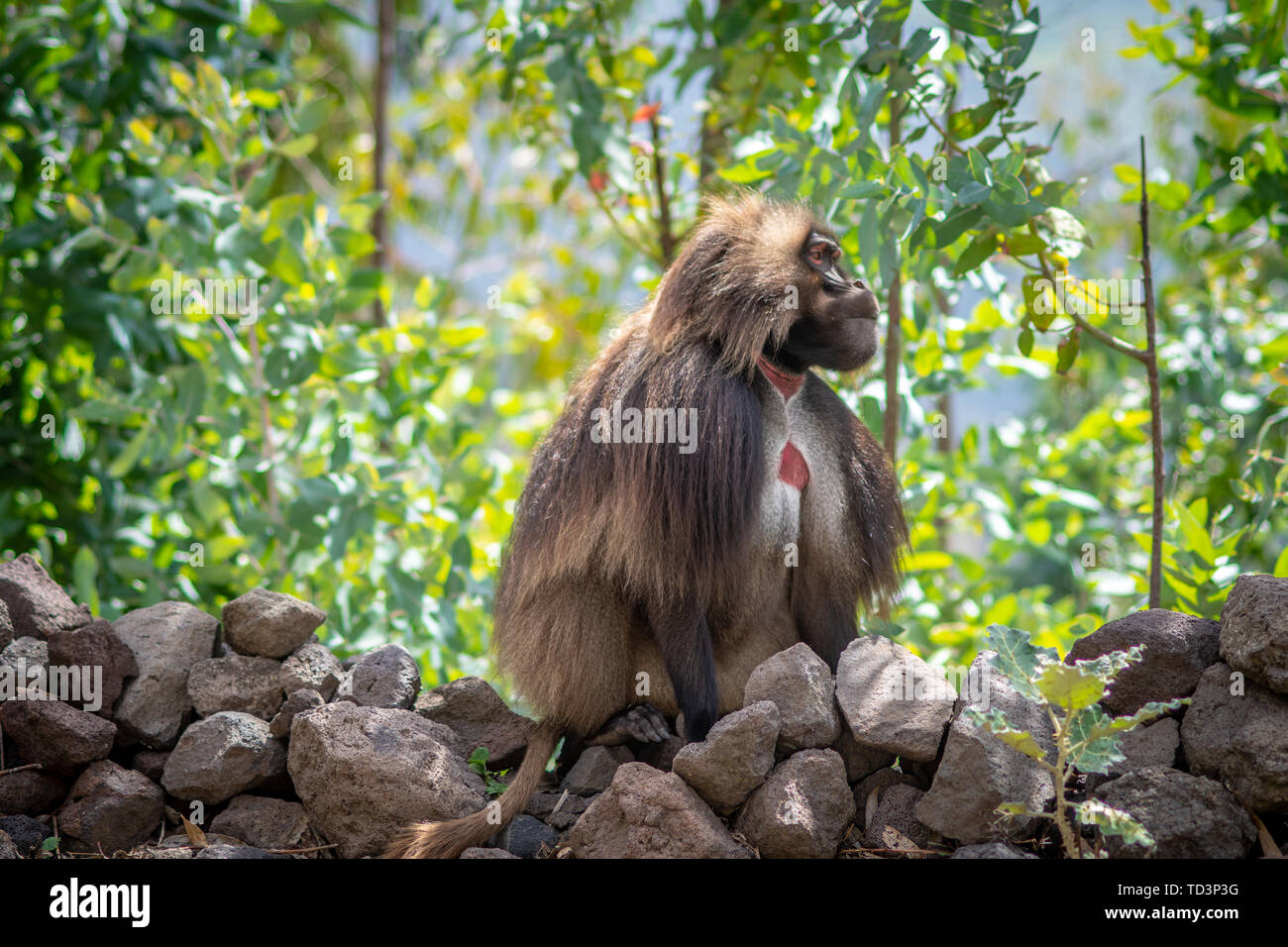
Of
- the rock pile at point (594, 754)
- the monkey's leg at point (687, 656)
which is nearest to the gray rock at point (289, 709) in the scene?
the rock pile at point (594, 754)

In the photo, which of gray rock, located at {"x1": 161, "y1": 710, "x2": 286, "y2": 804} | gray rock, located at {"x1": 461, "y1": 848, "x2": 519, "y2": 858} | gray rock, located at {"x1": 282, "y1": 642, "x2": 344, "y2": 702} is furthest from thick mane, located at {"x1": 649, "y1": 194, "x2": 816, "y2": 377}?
gray rock, located at {"x1": 161, "y1": 710, "x2": 286, "y2": 804}

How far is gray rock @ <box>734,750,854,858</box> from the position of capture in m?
2.86

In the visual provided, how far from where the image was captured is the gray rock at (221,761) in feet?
10.8

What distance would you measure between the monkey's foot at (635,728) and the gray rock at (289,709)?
2.86 feet

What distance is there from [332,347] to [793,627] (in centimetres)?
236

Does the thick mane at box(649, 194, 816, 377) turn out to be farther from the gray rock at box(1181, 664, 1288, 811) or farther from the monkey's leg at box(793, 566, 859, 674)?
the gray rock at box(1181, 664, 1288, 811)

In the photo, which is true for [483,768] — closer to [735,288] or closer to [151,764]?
[151,764]

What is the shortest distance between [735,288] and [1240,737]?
187 centimetres

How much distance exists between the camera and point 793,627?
3977 mm

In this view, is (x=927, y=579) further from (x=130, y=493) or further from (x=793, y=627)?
(x=130, y=493)

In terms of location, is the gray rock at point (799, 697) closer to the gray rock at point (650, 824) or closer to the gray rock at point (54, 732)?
the gray rock at point (650, 824)

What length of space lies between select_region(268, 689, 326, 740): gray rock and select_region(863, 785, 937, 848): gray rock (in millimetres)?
1584

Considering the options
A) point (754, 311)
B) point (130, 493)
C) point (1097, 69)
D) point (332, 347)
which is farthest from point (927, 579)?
point (1097, 69)

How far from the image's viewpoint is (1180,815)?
8.80 ft
